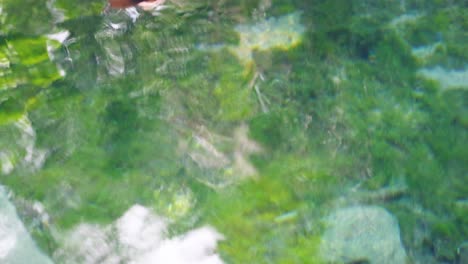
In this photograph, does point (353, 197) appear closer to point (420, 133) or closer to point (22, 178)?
point (420, 133)

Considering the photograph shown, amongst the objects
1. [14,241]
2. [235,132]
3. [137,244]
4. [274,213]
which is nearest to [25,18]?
[14,241]

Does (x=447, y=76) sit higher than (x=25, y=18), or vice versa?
(x=25, y=18)

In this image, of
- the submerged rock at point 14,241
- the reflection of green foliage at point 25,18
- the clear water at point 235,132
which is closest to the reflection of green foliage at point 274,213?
the clear water at point 235,132

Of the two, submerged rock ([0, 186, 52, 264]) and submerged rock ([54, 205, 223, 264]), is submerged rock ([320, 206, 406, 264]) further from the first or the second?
submerged rock ([0, 186, 52, 264])

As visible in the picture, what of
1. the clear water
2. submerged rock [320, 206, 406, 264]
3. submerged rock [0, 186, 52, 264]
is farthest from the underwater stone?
submerged rock [0, 186, 52, 264]

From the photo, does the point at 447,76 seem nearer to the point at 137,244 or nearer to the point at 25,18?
the point at 137,244

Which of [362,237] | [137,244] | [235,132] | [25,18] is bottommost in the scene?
[362,237]

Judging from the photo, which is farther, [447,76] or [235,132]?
[447,76]
